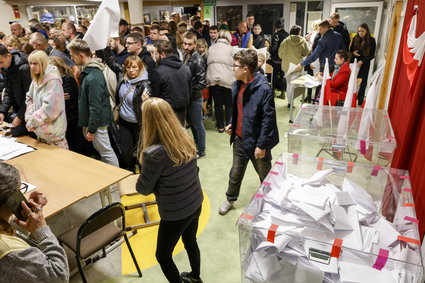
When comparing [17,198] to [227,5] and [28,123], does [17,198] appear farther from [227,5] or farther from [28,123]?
[227,5]

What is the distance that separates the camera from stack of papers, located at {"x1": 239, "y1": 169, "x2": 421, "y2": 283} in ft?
4.97

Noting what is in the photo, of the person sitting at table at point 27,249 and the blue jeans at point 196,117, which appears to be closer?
the person sitting at table at point 27,249

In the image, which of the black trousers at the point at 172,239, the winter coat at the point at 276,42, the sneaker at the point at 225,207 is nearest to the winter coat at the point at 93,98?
the sneaker at the point at 225,207

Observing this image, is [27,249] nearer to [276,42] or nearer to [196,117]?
[196,117]

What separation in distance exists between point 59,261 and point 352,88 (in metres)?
3.30

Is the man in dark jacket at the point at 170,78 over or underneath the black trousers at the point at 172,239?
over

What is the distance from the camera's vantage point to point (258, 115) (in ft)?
9.53

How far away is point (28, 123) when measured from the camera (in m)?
3.21

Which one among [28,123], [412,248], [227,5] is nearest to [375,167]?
[412,248]

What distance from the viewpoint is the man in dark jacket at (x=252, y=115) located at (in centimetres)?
282

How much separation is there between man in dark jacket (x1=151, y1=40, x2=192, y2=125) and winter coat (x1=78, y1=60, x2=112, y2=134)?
57 cm

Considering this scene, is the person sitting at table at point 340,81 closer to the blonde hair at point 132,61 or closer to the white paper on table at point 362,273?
the blonde hair at point 132,61

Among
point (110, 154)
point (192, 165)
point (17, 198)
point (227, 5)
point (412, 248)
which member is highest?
point (227, 5)

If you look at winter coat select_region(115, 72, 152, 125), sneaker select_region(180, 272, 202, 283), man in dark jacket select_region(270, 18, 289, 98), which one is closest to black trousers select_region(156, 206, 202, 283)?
sneaker select_region(180, 272, 202, 283)
